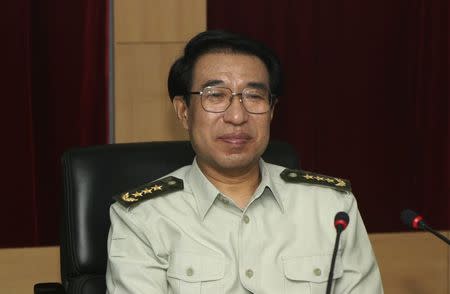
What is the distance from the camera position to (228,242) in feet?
6.77

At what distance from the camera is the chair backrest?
6.99 feet

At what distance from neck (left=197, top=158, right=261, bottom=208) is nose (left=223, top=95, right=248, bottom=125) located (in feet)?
0.56

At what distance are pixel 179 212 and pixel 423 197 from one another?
1.56 meters

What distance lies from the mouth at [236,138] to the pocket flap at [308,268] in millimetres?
320

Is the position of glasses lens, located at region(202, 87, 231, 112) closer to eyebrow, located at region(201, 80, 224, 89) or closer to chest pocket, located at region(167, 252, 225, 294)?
eyebrow, located at region(201, 80, 224, 89)

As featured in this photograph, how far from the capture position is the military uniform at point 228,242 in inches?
79.3

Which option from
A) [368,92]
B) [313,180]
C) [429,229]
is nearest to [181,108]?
[313,180]

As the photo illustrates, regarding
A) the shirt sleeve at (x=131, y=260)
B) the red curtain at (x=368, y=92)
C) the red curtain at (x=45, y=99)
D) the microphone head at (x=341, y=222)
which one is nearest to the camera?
the microphone head at (x=341, y=222)

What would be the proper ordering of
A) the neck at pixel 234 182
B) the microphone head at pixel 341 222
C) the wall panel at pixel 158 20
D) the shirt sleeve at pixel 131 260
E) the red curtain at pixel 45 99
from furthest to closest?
the wall panel at pixel 158 20
the red curtain at pixel 45 99
the neck at pixel 234 182
the shirt sleeve at pixel 131 260
the microphone head at pixel 341 222

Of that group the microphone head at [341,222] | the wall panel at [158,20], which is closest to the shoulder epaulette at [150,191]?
the microphone head at [341,222]

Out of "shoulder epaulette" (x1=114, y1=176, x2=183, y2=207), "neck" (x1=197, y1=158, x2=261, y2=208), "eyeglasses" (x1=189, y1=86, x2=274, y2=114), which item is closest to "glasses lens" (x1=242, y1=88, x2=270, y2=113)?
"eyeglasses" (x1=189, y1=86, x2=274, y2=114)

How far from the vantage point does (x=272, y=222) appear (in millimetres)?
2129

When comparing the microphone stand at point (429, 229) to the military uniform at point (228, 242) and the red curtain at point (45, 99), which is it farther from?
the red curtain at point (45, 99)

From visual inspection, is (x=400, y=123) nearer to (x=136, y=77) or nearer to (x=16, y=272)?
(x=136, y=77)
